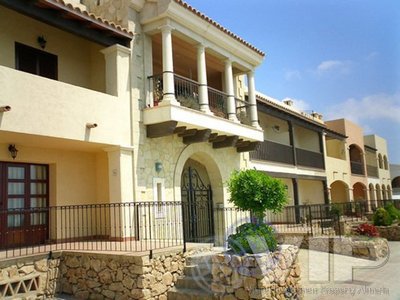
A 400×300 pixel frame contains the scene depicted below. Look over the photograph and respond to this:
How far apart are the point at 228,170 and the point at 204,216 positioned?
75.6 inches

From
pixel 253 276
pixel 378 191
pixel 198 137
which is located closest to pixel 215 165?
pixel 198 137

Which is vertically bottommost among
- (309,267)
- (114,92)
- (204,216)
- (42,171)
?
(309,267)

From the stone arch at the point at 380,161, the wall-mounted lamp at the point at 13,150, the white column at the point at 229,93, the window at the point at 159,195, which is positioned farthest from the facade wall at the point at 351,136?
the wall-mounted lamp at the point at 13,150

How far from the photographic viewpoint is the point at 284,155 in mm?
20500

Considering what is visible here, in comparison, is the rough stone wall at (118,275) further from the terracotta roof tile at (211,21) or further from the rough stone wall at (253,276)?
the terracotta roof tile at (211,21)

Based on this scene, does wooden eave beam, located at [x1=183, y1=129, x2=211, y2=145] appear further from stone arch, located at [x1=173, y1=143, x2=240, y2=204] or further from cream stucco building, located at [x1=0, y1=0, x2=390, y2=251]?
stone arch, located at [x1=173, y1=143, x2=240, y2=204]

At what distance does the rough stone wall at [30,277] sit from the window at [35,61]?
193 inches

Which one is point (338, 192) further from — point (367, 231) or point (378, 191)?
point (367, 231)

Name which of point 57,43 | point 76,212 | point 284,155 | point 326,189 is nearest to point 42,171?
point 76,212

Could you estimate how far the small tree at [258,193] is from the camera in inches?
328

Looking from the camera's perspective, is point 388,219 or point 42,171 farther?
point 388,219

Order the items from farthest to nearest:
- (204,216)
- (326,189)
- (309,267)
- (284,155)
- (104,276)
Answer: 1. (326,189)
2. (284,155)
3. (204,216)
4. (309,267)
5. (104,276)

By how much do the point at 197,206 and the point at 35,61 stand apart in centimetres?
691

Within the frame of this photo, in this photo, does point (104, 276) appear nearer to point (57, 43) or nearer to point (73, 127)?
point (73, 127)
